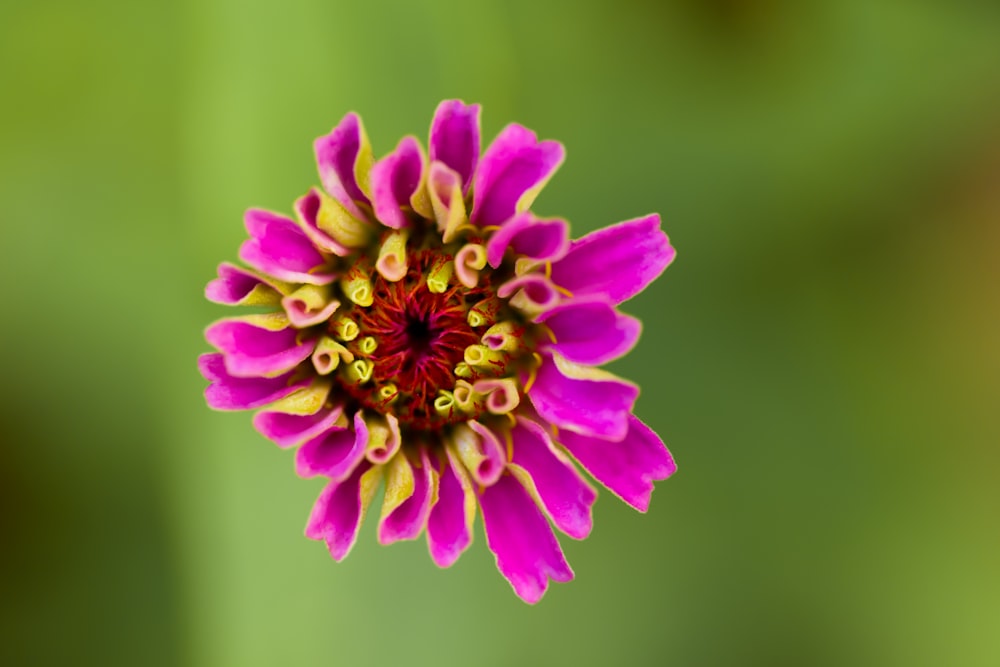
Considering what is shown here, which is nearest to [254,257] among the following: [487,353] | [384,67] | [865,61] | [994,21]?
[487,353]

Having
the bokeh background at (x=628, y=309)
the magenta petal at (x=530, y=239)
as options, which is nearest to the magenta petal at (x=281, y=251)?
the magenta petal at (x=530, y=239)

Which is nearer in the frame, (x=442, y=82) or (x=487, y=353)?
(x=487, y=353)

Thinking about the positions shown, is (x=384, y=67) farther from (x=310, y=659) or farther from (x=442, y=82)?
(x=310, y=659)

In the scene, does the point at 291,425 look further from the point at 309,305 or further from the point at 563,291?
Result: the point at 563,291

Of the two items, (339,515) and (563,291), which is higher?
(563,291)

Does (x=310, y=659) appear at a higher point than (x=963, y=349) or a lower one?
lower

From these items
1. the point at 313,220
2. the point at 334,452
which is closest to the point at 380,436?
the point at 334,452
